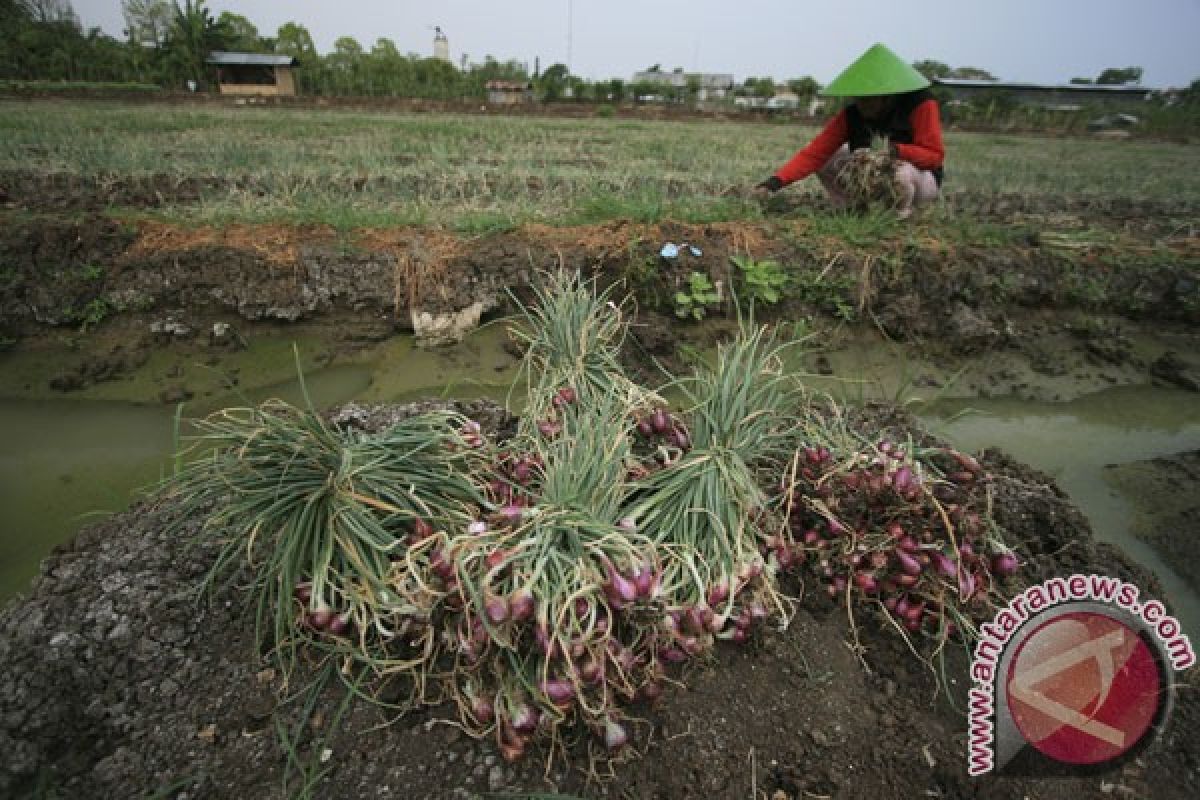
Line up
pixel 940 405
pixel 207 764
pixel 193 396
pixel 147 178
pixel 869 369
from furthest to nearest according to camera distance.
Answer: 1. pixel 147 178
2. pixel 869 369
3. pixel 940 405
4. pixel 193 396
5. pixel 207 764

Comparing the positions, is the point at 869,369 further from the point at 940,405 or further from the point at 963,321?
the point at 963,321

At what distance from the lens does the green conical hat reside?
405 centimetres

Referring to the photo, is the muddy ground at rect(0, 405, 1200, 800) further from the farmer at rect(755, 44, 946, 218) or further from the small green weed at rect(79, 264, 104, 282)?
the farmer at rect(755, 44, 946, 218)

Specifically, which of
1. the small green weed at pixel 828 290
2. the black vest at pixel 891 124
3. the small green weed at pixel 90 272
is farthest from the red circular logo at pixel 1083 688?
the small green weed at pixel 90 272

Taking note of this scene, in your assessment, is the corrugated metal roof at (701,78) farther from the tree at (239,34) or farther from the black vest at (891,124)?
the black vest at (891,124)

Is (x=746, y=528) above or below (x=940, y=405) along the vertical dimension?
above

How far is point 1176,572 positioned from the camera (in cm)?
232

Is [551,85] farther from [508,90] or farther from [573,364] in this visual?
[573,364]

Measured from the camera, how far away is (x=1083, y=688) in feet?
4.38

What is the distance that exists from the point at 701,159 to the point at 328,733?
8.41 metres

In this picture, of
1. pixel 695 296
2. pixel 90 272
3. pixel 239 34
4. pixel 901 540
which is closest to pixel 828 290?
pixel 695 296

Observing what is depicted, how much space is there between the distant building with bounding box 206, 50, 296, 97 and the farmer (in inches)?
1082

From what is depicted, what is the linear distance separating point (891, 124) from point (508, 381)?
372 cm

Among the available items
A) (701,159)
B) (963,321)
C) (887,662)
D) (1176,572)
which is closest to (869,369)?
(963,321)
